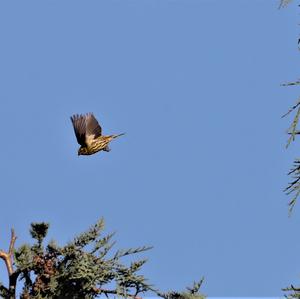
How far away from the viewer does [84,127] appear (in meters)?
11.7

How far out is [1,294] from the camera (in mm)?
7516

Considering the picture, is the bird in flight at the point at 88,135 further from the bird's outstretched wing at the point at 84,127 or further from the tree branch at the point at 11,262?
the tree branch at the point at 11,262

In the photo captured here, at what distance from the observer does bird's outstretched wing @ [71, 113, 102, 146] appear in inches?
461

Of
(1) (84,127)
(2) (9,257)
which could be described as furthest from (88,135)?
(2) (9,257)

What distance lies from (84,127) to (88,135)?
0.18m

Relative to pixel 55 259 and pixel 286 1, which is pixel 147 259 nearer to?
pixel 55 259

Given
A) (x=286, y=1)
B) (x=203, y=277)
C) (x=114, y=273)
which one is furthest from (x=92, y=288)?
(x=286, y=1)

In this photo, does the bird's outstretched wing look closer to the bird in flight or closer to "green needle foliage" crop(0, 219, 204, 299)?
the bird in flight

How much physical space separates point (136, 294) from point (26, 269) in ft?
4.34

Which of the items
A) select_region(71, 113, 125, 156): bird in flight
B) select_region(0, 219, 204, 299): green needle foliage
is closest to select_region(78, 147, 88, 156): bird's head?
select_region(71, 113, 125, 156): bird in flight

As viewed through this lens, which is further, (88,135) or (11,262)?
Result: (88,135)

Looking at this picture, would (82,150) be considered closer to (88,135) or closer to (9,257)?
(88,135)

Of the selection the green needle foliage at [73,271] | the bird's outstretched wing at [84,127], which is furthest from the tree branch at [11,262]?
the bird's outstretched wing at [84,127]

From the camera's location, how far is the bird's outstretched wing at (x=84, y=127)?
38.4 feet
